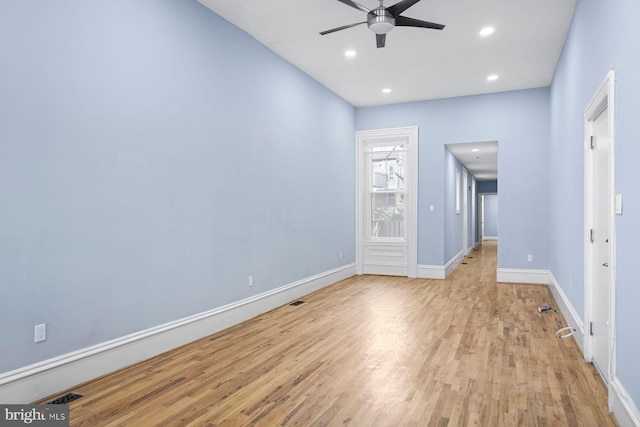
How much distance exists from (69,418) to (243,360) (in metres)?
1.27

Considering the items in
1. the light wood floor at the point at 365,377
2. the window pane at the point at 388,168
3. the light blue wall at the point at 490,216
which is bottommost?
the light wood floor at the point at 365,377

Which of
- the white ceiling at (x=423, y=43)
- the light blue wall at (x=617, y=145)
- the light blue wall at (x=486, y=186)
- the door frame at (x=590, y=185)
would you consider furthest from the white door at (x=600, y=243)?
the light blue wall at (x=486, y=186)

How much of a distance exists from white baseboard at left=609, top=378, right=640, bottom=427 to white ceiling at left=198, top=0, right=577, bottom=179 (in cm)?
347

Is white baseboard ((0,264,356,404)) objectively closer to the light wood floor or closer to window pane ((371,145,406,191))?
the light wood floor

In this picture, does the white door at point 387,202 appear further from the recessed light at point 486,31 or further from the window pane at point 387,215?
the recessed light at point 486,31

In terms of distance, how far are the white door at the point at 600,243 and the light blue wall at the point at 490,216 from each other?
16.4 meters

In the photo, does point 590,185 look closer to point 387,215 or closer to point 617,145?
point 617,145

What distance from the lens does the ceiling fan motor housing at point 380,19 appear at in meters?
3.53

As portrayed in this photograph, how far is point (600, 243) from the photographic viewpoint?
3139mm

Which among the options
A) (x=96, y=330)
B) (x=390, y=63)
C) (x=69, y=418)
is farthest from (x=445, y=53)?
(x=69, y=418)

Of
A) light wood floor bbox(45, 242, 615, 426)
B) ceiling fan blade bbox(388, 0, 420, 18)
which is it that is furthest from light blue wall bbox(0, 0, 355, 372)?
ceiling fan blade bbox(388, 0, 420, 18)

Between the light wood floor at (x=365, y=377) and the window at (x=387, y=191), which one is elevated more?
the window at (x=387, y=191)

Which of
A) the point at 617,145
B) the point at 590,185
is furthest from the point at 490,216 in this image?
the point at 617,145

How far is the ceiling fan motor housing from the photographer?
11.6 ft
